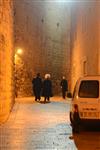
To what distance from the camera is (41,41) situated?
35781 millimetres

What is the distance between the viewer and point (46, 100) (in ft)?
94.2

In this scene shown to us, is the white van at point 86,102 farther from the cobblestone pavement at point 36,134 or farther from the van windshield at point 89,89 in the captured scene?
the cobblestone pavement at point 36,134

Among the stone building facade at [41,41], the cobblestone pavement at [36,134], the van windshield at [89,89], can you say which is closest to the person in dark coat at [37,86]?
the stone building facade at [41,41]

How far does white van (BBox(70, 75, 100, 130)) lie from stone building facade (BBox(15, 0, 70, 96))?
833 inches

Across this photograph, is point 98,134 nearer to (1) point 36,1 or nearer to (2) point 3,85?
(2) point 3,85

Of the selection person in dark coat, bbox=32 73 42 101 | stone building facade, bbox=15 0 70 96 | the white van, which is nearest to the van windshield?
the white van

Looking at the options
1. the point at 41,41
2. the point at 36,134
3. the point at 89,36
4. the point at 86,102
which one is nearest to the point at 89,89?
the point at 86,102

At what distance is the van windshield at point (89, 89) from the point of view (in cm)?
1270

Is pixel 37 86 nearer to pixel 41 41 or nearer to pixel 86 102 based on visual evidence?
pixel 41 41

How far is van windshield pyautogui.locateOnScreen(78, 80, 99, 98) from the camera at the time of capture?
12.7 meters

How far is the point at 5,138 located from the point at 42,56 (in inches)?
978

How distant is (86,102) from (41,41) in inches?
930

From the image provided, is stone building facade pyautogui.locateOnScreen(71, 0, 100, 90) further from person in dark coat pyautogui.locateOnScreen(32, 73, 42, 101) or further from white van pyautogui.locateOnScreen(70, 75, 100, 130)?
white van pyautogui.locateOnScreen(70, 75, 100, 130)

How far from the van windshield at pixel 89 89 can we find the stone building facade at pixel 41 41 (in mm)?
21126
